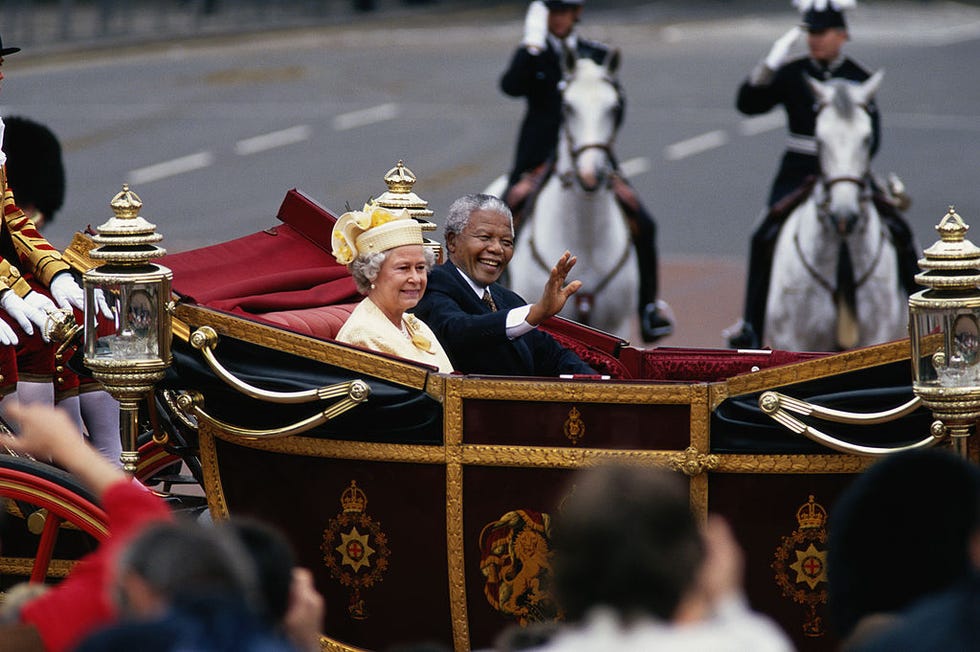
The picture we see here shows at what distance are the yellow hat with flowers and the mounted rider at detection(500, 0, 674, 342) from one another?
3792 mm

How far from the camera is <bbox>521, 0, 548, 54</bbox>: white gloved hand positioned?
8805 millimetres

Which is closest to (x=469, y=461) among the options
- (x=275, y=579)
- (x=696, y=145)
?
(x=275, y=579)

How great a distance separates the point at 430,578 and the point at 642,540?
2.13 meters

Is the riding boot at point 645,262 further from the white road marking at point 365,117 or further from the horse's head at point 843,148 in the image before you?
the white road marking at point 365,117

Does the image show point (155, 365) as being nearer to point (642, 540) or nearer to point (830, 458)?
point (830, 458)

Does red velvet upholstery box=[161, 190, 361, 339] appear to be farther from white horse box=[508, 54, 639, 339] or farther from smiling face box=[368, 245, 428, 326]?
white horse box=[508, 54, 639, 339]

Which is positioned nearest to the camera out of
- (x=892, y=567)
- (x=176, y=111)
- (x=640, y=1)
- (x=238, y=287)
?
(x=892, y=567)

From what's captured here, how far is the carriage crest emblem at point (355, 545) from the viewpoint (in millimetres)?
4551

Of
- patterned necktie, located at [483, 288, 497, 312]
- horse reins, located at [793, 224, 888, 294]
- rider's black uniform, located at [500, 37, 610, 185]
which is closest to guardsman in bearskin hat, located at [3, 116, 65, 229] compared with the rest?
patterned necktie, located at [483, 288, 497, 312]

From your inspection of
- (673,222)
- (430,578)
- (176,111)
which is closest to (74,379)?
(430,578)

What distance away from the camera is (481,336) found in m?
4.95

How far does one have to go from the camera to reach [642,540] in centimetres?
247

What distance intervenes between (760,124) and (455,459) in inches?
646

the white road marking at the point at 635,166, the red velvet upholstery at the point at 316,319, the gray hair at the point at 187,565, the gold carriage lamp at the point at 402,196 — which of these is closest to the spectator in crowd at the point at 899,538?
the gray hair at the point at 187,565
